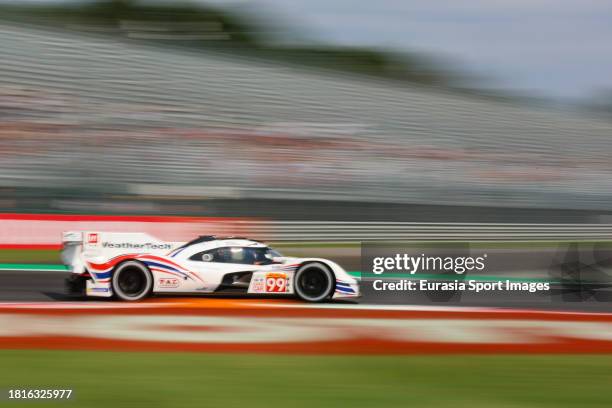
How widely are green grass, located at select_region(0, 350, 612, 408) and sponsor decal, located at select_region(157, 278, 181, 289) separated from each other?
2.49m

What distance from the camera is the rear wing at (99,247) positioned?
8031mm

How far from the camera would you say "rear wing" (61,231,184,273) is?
8.03m

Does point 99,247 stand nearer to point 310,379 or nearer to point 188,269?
point 188,269

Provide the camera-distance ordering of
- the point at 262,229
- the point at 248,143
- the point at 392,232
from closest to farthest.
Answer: the point at 262,229 < the point at 392,232 < the point at 248,143

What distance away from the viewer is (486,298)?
8.99 metres

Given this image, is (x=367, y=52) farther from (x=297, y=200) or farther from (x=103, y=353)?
(x=103, y=353)

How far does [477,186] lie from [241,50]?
24.6ft

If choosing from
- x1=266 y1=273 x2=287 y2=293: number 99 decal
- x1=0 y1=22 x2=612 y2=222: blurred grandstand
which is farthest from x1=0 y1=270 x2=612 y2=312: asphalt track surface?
x1=0 y1=22 x2=612 y2=222: blurred grandstand

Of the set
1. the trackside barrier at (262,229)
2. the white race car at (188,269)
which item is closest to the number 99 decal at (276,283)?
the white race car at (188,269)

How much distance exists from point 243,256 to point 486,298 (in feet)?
9.24

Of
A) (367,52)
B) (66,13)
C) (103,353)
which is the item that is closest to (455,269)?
(103,353)

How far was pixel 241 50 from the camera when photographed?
2100cm

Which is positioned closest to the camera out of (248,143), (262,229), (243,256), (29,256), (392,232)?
(243,256)

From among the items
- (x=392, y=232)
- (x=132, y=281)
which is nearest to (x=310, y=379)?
(x=132, y=281)
